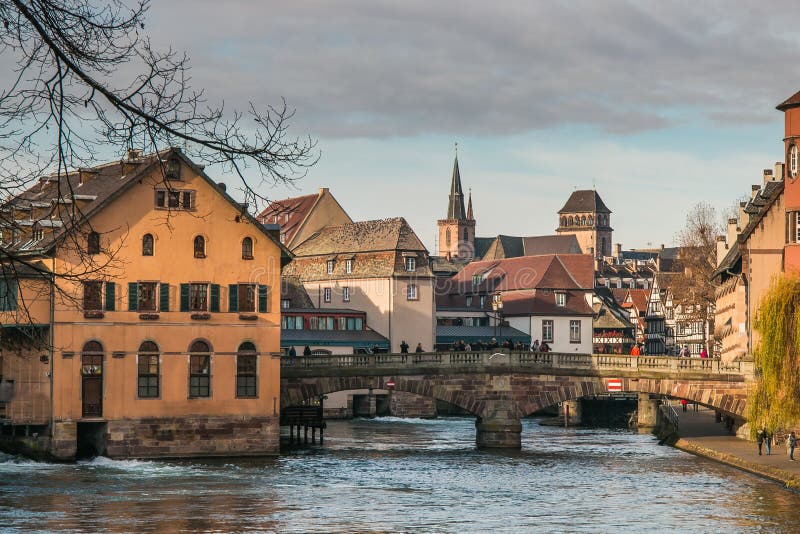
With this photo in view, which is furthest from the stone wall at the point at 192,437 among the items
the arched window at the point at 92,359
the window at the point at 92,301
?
the window at the point at 92,301

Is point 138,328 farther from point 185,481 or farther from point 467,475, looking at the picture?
point 467,475

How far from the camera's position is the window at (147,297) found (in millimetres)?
61219

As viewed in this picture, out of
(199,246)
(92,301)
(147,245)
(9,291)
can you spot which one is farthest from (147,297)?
(9,291)

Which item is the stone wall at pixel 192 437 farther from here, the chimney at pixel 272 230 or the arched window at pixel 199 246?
the chimney at pixel 272 230

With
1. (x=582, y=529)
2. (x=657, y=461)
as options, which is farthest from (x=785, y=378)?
(x=582, y=529)

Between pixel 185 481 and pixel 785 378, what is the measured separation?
24.2 m

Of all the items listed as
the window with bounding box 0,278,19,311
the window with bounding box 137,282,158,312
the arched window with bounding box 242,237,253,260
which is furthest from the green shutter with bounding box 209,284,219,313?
the window with bounding box 0,278,19,311

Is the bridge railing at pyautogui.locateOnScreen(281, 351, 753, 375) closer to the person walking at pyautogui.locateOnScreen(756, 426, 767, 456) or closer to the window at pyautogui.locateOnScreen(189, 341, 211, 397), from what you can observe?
the person walking at pyautogui.locateOnScreen(756, 426, 767, 456)

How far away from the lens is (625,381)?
228 ft

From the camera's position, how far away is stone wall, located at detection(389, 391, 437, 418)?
349ft

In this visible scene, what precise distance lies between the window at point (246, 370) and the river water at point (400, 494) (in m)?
3.36

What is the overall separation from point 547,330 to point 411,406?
60.4ft

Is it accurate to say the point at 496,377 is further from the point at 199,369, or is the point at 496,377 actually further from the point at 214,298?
the point at 199,369

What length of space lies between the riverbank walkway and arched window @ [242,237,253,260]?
77.7ft
